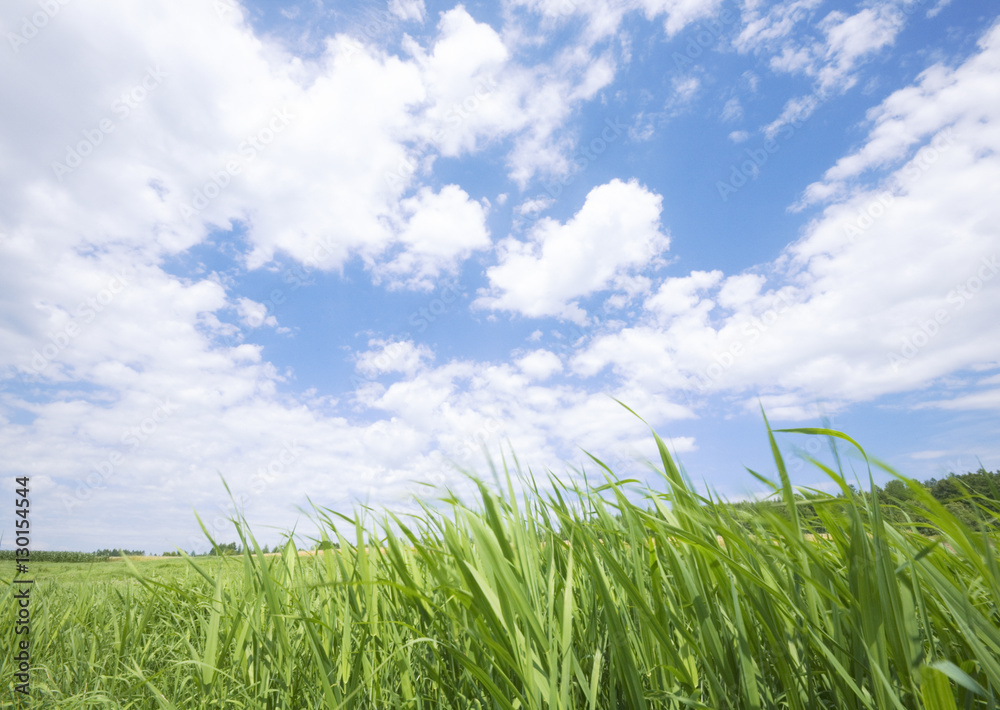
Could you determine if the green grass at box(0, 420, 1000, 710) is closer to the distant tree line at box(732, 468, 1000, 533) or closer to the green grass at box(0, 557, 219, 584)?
the distant tree line at box(732, 468, 1000, 533)

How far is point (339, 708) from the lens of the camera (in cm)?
136

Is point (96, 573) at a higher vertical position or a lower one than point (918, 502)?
lower

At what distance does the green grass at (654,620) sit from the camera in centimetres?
95

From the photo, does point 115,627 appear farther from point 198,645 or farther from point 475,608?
point 475,608

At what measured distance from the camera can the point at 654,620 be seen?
3.60ft

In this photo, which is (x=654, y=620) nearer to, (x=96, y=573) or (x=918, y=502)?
(x=918, y=502)

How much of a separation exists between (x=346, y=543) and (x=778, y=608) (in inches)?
64.0

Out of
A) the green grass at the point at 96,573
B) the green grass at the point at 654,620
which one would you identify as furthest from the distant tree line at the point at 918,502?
the green grass at the point at 96,573

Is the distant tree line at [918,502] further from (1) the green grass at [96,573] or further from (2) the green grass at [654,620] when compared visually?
(1) the green grass at [96,573]

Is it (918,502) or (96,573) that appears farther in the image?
(96,573)

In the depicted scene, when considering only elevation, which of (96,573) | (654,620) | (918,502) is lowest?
(96,573)

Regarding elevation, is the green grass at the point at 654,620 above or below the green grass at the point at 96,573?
above

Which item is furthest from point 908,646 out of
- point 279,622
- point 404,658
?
point 279,622

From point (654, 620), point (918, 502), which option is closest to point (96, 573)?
point (654, 620)
